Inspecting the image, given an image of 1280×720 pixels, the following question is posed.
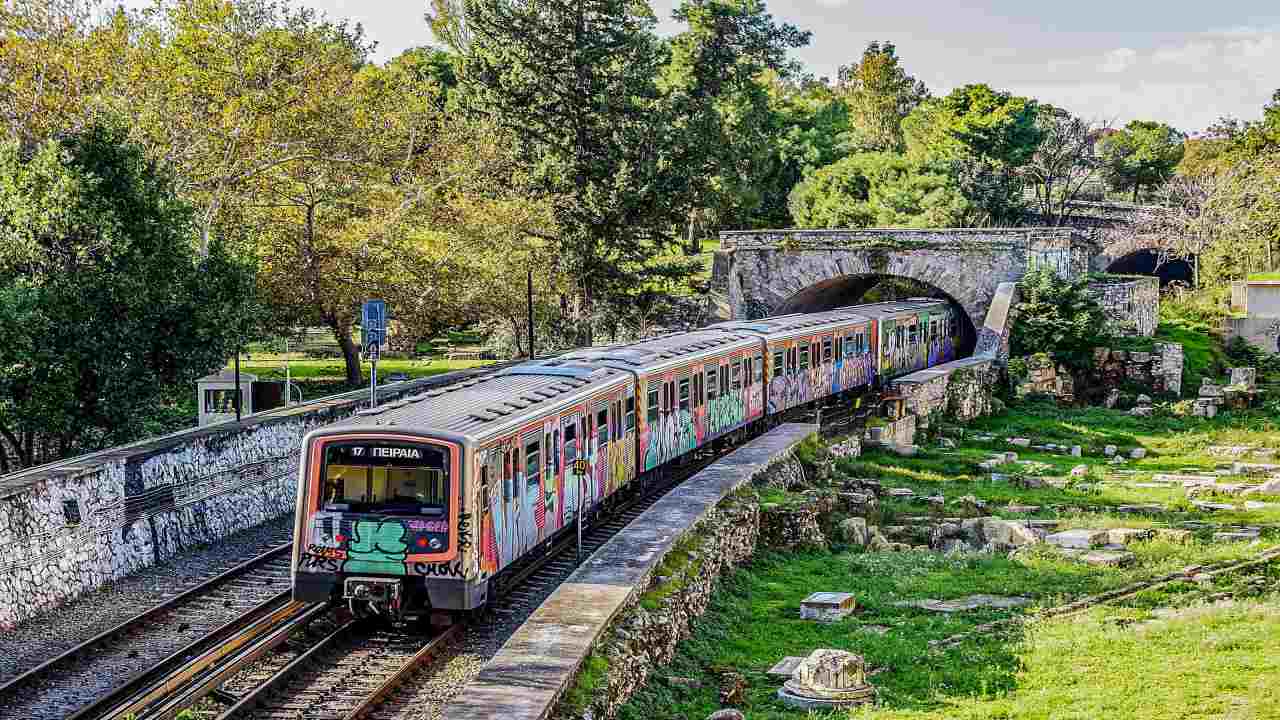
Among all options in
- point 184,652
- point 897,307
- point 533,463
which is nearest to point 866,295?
point 897,307

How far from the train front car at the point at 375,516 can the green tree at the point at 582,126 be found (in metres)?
27.2

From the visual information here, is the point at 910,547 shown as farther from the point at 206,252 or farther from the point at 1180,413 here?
the point at 1180,413

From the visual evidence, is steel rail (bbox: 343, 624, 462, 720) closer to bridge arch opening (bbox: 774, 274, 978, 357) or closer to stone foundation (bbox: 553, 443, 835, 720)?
stone foundation (bbox: 553, 443, 835, 720)

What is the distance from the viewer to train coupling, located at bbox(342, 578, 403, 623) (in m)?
12.9

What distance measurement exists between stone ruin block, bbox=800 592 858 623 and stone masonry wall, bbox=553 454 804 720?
1064 millimetres

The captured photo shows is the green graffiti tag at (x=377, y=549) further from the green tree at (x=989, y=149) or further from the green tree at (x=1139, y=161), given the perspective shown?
the green tree at (x=1139, y=161)

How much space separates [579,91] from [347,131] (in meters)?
10.3

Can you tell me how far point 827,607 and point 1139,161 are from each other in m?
63.6

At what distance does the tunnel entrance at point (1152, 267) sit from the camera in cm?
6359

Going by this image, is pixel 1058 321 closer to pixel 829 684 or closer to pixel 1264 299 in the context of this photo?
pixel 1264 299

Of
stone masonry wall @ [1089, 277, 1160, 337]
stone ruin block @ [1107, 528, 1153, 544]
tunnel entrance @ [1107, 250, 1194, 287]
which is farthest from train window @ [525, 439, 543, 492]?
tunnel entrance @ [1107, 250, 1194, 287]

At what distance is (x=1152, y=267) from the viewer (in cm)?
6662

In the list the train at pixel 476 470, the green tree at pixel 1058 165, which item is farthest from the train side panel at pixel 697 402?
the green tree at pixel 1058 165

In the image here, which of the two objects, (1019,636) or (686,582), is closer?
(1019,636)
